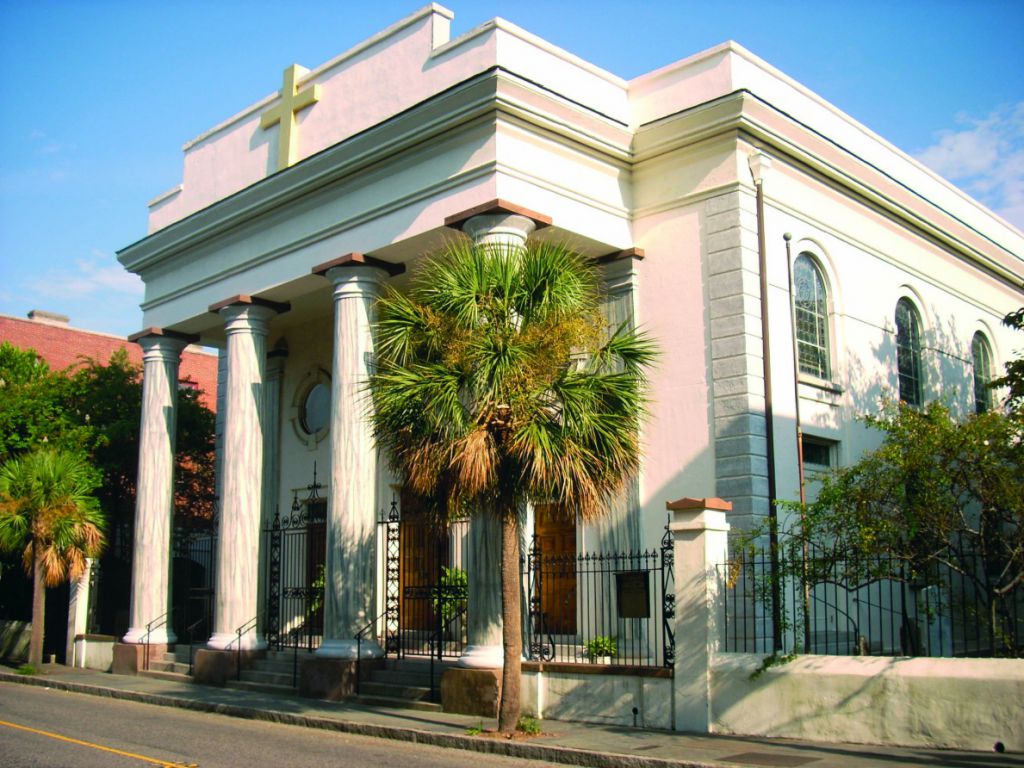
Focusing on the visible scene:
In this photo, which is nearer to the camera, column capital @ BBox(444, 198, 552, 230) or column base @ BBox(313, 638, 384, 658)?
column capital @ BBox(444, 198, 552, 230)

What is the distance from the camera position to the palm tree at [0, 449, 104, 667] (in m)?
23.9

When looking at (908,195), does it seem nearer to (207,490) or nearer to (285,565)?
(285,565)

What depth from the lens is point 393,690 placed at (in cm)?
1775

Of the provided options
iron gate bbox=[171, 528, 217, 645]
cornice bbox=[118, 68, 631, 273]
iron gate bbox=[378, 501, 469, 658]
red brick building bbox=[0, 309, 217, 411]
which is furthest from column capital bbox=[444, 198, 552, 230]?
red brick building bbox=[0, 309, 217, 411]

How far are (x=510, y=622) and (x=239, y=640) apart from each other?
9.02 metres

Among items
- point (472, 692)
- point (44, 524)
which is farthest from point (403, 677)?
point (44, 524)

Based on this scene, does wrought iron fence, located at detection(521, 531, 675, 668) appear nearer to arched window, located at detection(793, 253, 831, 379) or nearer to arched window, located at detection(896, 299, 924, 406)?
arched window, located at detection(793, 253, 831, 379)

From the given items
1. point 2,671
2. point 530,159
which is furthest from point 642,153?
point 2,671

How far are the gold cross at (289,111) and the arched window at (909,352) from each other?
42.2 feet

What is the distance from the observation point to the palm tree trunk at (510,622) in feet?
44.9

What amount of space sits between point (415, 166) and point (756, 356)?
6648 millimetres

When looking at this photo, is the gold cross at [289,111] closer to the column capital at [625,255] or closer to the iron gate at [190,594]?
the column capital at [625,255]

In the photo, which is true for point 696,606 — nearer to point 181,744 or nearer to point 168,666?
point 181,744

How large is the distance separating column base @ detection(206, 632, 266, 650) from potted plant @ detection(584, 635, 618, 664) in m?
7.20
